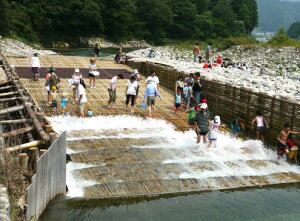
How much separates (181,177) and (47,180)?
390cm

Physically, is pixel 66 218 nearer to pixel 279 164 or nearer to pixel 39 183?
pixel 39 183

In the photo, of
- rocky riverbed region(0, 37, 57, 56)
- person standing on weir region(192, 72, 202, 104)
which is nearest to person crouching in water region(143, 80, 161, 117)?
person standing on weir region(192, 72, 202, 104)

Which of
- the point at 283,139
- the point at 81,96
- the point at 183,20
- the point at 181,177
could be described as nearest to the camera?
the point at 181,177

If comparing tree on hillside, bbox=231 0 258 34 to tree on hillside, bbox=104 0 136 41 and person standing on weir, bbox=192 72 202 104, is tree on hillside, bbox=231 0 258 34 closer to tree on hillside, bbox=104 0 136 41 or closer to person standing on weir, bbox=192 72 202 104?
tree on hillside, bbox=104 0 136 41

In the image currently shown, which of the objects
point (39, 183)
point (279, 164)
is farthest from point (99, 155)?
point (279, 164)

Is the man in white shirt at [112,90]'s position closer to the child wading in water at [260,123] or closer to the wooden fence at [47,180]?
the child wading in water at [260,123]

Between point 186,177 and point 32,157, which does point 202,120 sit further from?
point 32,157

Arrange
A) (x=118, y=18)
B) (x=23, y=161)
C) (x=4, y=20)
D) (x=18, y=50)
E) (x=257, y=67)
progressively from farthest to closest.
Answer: (x=118, y=18) < (x=4, y=20) < (x=18, y=50) < (x=257, y=67) < (x=23, y=161)

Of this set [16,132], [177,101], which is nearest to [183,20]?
[177,101]

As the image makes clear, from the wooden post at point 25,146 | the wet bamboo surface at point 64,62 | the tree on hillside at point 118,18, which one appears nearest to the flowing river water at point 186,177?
the wooden post at point 25,146

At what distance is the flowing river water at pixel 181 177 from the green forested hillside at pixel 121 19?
50.3 m

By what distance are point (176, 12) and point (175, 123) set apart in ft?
293

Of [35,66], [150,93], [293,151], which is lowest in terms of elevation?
[293,151]

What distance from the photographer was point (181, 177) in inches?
390
